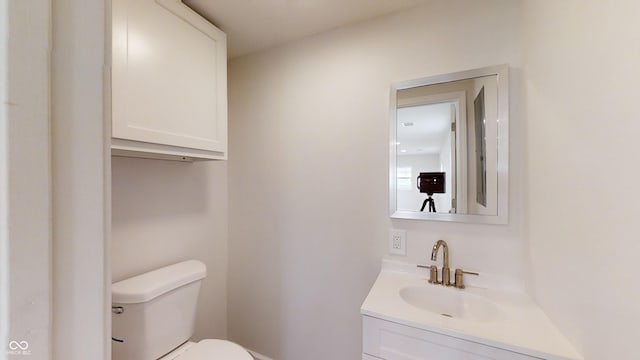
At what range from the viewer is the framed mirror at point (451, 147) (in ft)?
4.09

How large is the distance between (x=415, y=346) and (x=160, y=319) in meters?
1.11

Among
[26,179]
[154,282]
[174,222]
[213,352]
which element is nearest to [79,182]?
[26,179]

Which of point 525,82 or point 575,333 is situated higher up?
point 525,82

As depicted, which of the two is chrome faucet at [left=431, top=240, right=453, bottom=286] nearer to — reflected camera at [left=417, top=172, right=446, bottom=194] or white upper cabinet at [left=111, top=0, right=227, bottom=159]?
reflected camera at [left=417, top=172, right=446, bottom=194]

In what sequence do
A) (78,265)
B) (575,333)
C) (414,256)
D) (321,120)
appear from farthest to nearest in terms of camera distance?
(321,120)
(414,256)
(575,333)
(78,265)

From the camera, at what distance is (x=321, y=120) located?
5.41 feet

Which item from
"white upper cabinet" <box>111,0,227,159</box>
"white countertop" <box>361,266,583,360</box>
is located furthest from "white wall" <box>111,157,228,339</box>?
"white countertop" <box>361,266,583,360</box>

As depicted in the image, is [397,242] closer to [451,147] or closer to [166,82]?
[451,147]

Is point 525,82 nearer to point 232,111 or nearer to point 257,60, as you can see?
point 257,60

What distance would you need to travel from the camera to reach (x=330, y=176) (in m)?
1.62

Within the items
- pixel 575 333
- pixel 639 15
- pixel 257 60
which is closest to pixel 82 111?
pixel 639 15

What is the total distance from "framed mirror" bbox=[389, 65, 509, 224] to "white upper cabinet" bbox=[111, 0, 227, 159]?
973 mm

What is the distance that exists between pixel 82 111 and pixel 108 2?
0.14m
